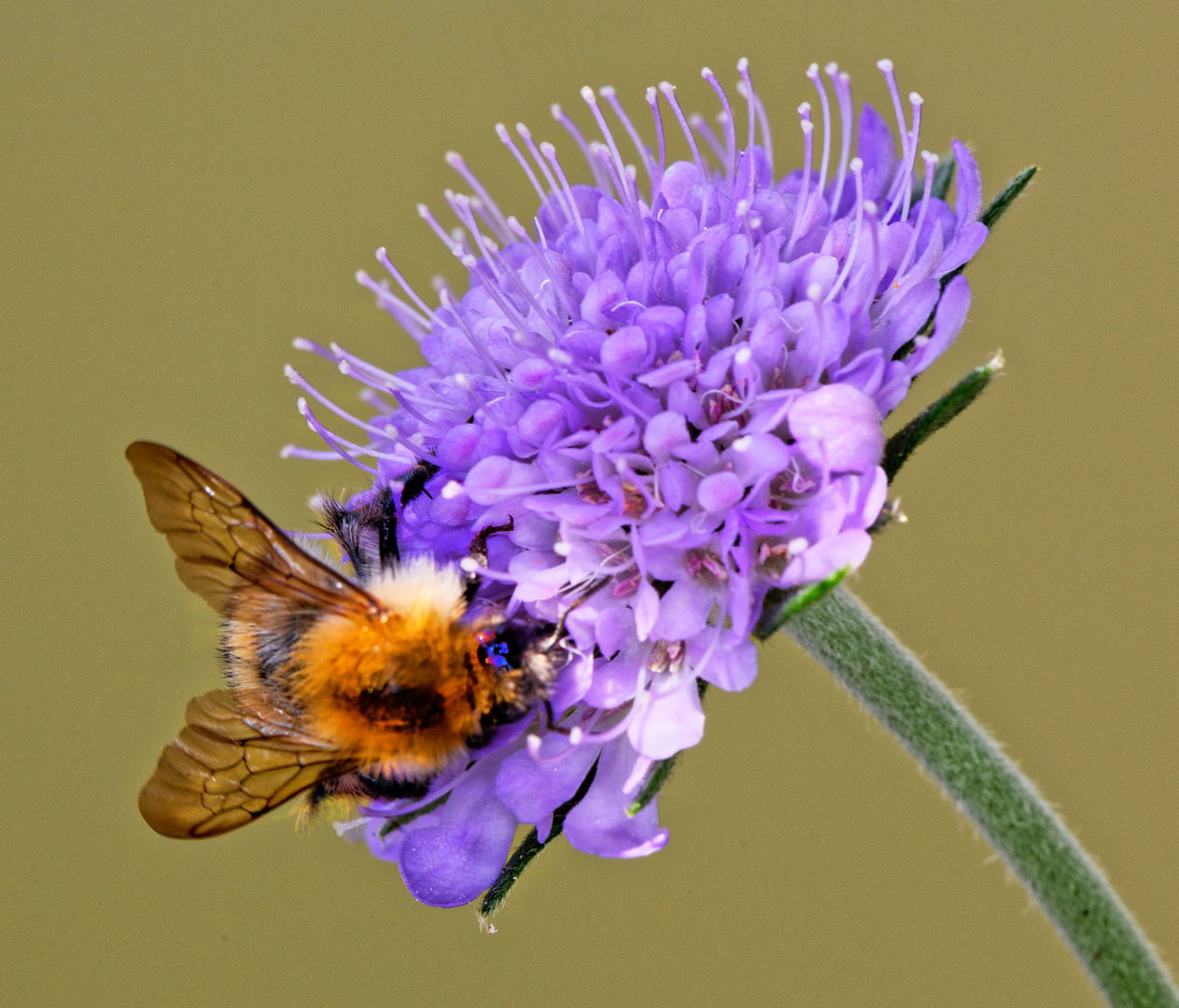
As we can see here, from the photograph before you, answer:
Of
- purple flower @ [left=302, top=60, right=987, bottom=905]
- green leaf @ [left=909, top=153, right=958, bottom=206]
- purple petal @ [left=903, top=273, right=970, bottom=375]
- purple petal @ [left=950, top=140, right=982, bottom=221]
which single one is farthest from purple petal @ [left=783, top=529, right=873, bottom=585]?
green leaf @ [left=909, top=153, right=958, bottom=206]

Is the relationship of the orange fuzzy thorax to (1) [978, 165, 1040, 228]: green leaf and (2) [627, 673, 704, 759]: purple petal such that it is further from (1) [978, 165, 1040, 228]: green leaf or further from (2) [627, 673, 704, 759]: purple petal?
(1) [978, 165, 1040, 228]: green leaf

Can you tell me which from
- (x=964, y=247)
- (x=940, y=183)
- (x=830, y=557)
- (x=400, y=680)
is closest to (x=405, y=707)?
(x=400, y=680)

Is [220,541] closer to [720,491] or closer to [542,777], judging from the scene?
[542,777]

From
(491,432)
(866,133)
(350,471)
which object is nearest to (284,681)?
(491,432)

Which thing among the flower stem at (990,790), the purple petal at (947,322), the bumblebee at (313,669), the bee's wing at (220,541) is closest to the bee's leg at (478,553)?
the bumblebee at (313,669)

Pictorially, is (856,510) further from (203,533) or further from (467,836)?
(203,533)

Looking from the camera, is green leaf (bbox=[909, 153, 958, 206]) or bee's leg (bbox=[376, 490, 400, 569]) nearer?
bee's leg (bbox=[376, 490, 400, 569])
